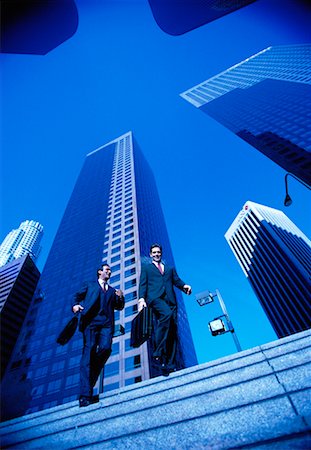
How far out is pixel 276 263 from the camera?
71.9 metres

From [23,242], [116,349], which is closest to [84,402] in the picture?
[116,349]

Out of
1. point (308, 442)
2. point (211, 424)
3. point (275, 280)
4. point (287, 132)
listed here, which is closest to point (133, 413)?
point (211, 424)

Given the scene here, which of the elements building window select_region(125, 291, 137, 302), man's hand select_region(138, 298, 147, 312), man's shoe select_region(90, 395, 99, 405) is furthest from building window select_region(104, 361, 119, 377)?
man's hand select_region(138, 298, 147, 312)

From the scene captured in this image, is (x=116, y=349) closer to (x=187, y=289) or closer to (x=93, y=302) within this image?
(x=93, y=302)

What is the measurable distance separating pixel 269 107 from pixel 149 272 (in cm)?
8989

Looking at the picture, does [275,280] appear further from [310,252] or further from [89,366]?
[89,366]

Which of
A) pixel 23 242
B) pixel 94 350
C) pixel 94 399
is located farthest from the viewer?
pixel 23 242

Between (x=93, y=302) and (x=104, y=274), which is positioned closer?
(x=93, y=302)

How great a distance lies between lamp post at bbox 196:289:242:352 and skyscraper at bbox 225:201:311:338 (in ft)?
193

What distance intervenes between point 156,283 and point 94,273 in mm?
60177

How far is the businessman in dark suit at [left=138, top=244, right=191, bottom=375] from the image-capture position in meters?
3.39

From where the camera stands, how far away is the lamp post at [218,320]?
11.1 m

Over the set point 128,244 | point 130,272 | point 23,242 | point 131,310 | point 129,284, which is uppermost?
point 23,242

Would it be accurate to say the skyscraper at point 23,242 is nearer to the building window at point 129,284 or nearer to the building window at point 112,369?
the building window at point 129,284
